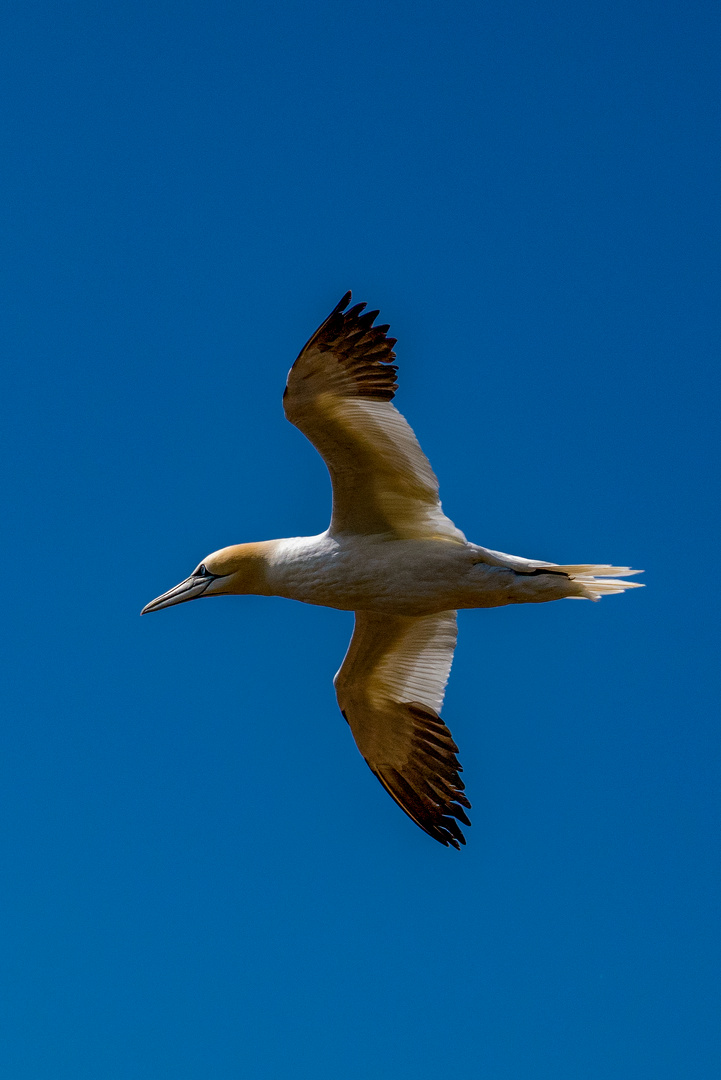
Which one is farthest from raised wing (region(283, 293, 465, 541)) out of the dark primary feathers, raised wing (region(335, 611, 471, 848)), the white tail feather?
raised wing (region(335, 611, 471, 848))

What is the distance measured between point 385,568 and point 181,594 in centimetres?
201

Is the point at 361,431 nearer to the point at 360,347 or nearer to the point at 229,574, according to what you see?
the point at 360,347

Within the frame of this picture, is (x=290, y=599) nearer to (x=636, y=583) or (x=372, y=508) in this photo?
(x=372, y=508)

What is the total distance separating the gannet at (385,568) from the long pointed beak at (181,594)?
12 millimetres

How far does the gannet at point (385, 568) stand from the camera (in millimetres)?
9492

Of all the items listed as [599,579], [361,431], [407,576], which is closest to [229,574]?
[407,576]

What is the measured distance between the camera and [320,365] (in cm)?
934

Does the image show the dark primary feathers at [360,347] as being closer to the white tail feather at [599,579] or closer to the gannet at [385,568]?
the gannet at [385,568]

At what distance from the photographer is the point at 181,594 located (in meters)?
11.0

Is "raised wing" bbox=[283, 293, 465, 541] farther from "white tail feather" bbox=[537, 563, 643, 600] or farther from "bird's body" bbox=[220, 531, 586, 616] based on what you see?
"white tail feather" bbox=[537, 563, 643, 600]

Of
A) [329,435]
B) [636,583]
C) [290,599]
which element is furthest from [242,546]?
[636,583]

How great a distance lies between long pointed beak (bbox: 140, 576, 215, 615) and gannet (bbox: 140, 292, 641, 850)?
0.5 inches

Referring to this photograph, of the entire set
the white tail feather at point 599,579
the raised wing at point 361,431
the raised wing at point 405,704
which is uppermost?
the raised wing at point 361,431

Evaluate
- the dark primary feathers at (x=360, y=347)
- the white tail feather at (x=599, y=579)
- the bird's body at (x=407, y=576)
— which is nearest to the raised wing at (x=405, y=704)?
the bird's body at (x=407, y=576)
